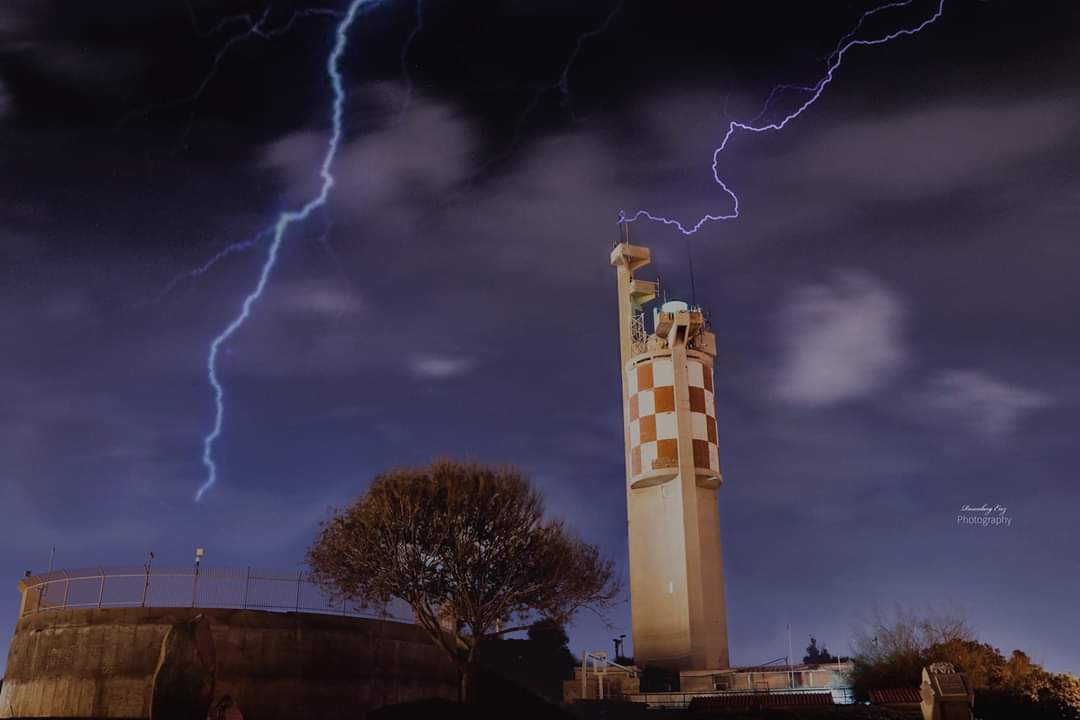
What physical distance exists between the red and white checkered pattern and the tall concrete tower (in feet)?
0.17

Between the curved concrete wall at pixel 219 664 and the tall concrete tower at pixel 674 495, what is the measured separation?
58.7 ft

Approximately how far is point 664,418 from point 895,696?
68.4 ft

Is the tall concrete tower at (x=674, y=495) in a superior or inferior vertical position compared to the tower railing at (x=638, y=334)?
inferior

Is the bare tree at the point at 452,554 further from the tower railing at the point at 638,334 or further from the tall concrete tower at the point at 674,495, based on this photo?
the tower railing at the point at 638,334

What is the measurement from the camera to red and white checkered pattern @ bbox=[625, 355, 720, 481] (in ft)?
166

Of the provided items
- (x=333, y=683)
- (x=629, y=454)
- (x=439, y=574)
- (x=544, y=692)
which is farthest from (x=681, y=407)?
(x=333, y=683)

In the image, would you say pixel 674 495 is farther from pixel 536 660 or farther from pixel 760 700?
pixel 760 700

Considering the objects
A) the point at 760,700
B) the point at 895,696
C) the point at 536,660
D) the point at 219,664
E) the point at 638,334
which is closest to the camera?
the point at 219,664

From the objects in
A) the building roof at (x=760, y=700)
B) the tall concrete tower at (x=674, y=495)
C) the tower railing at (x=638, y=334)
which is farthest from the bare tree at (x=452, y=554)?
the tower railing at (x=638, y=334)

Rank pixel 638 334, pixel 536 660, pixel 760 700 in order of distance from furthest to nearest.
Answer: pixel 638 334 → pixel 536 660 → pixel 760 700

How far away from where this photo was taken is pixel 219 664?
31688mm

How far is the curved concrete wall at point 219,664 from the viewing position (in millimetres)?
31531

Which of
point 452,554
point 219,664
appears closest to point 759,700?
point 452,554

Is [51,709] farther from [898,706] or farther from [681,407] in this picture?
[681,407]
